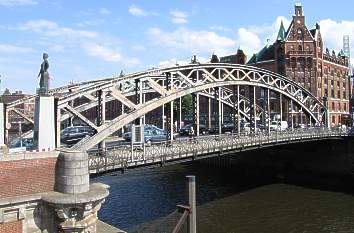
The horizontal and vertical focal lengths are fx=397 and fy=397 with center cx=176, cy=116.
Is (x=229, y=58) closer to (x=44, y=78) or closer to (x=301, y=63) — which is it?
(x=301, y=63)

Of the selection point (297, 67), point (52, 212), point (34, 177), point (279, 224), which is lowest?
point (279, 224)

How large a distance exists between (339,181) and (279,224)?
20592mm

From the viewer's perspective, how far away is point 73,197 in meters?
12.7

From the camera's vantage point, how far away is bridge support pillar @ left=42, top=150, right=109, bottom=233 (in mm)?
12672

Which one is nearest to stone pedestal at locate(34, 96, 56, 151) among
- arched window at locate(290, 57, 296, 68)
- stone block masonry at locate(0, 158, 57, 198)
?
stone block masonry at locate(0, 158, 57, 198)

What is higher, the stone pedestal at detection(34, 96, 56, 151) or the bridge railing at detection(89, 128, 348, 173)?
the stone pedestal at detection(34, 96, 56, 151)

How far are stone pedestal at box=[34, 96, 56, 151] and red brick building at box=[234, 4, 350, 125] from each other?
6723 centimetres

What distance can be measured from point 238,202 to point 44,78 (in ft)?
79.6

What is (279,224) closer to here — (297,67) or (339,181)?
(339,181)

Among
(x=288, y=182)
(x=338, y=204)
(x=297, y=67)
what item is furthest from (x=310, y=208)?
(x=297, y=67)

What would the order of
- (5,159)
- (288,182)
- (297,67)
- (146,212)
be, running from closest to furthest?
(5,159) → (146,212) → (288,182) → (297,67)

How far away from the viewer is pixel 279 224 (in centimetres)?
2816

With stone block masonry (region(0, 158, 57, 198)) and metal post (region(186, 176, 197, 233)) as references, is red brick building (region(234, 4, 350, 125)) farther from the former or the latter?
stone block masonry (region(0, 158, 57, 198))

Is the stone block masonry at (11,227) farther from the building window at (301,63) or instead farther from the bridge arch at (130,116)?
the building window at (301,63)
